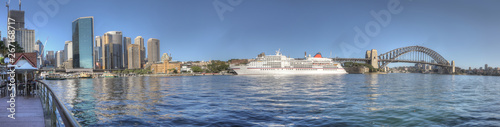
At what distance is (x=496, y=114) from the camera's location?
14.4 meters

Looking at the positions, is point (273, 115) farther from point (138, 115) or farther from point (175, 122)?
point (138, 115)

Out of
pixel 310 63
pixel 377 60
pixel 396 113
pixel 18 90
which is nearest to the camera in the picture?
pixel 396 113

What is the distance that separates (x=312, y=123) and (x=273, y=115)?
235 cm

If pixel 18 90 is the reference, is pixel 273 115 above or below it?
below

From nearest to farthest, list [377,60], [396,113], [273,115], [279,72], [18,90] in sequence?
1. [273,115]
2. [396,113]
3. [18,90]
4. [279,72]
5. [377,60]

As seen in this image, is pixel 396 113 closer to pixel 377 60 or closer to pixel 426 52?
pixel 377 60

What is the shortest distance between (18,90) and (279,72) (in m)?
99.0

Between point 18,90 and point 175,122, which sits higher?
point 18,90

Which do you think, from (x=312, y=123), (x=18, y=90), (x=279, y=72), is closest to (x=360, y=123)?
(x=312, y=123)

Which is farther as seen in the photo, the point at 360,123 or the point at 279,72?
the point at 279,72

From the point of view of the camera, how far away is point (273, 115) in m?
13.4

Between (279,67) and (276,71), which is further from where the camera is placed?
(279,67)

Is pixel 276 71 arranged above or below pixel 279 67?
below

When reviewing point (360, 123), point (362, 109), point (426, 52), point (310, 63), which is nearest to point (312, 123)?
point (360, 123)
